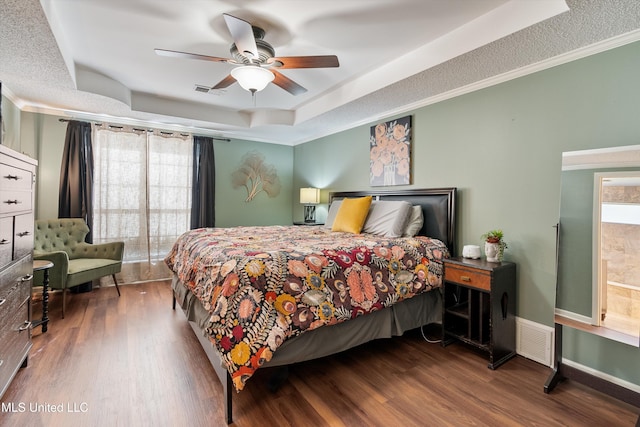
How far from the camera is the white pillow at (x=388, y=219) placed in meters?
2.99

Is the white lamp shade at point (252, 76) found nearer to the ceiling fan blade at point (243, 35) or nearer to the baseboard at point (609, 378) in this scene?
the ceiling fan blade at point (243, 35)

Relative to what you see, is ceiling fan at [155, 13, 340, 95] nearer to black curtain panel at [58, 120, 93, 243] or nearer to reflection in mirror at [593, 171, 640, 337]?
reflection in mirror at [593, 171, 640, 337]

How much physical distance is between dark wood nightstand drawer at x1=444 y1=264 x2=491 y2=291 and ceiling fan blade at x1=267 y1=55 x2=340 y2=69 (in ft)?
6.27

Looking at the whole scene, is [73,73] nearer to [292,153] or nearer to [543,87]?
[292,153]

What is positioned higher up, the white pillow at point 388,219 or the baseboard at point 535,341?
the white pillow at point 388,219

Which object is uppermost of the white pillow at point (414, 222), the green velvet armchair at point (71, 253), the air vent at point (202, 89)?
the air vent at point (202, 89)

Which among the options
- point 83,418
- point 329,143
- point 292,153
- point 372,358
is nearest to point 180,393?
point 83,418

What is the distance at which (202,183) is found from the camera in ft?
15.8

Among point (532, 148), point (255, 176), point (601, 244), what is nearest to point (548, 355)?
point (601, 244)

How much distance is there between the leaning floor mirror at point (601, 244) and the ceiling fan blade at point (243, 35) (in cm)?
230

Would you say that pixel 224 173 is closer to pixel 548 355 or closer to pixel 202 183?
pixel 202 183

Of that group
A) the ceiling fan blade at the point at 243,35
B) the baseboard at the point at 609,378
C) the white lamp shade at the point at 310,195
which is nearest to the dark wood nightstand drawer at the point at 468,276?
the baseboard at the point at 609,378

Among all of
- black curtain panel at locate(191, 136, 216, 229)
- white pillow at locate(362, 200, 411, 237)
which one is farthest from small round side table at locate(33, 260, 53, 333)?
white pillow at locate(362, 200, 411, 237)

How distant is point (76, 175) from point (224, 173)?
197 centimetres
